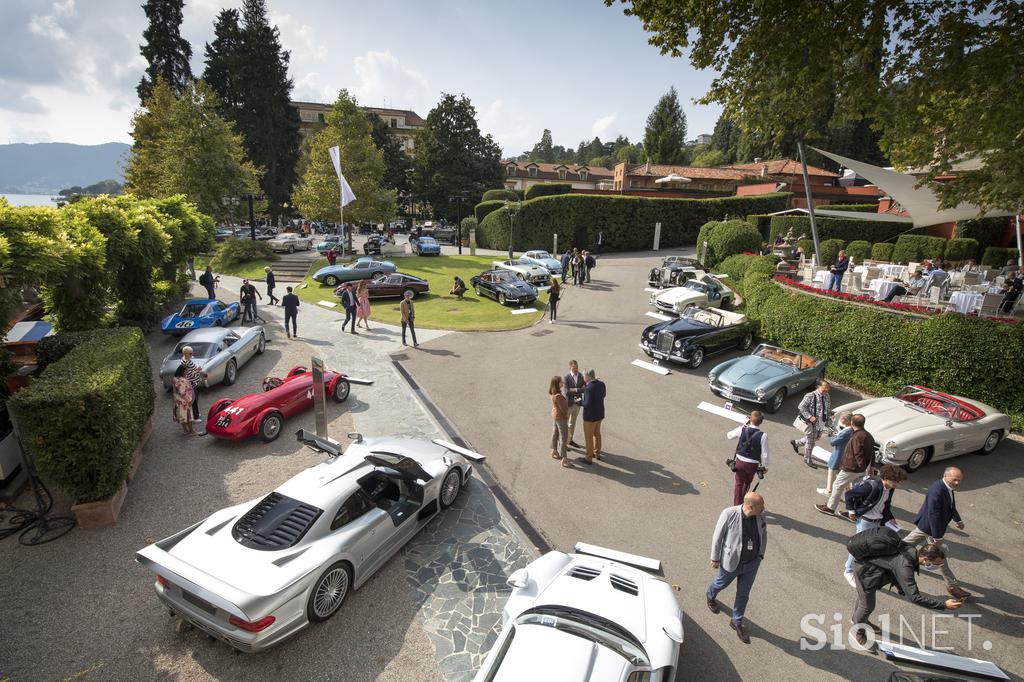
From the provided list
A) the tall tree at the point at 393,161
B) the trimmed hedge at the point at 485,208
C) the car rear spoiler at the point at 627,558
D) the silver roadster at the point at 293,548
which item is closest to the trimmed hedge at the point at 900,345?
the car rear spoiler at the point at 627,558

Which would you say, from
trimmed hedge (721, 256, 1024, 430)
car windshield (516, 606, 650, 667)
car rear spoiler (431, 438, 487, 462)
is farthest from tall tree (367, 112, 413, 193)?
car windshield (516, 606, 650, 667)

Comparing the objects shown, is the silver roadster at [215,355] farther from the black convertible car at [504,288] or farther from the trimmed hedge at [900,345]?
the trimmed hedge at [900,345]

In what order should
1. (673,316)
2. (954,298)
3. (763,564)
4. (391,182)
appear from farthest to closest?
1. (391,182)
2. (673,316)
3. (954,298)
4. (763,564)

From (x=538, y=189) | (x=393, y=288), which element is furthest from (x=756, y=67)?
(x=538, y=189)

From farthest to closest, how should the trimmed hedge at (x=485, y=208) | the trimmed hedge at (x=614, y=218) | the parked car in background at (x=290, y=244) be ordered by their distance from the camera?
the trimmed hedge at (x=485, y=208) < the trimmed hedge at (x=614, y=218) < the parked car in background at (x=290, y=244)

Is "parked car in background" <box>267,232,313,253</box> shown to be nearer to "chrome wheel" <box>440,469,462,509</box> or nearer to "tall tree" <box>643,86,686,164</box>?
"chrome wheel" <box>440,469,462,509</box>

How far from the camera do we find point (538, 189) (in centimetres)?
4275

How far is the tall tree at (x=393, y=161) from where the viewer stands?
58969mm

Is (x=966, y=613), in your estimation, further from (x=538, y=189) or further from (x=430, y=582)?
(x=538, y=189)

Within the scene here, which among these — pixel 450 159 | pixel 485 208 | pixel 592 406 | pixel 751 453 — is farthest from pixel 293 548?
pixel 450 159

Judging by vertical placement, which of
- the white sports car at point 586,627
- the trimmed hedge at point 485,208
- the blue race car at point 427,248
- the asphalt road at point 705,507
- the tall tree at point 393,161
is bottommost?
the asphalt road at point 705,507

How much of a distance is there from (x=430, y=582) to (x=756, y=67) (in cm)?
1164

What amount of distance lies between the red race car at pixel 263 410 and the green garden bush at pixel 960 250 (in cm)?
3113

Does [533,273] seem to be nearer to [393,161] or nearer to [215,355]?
[215,355]
